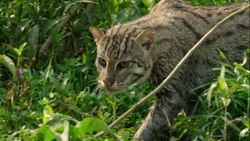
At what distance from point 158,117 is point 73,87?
1525 millimetres

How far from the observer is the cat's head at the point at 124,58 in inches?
253

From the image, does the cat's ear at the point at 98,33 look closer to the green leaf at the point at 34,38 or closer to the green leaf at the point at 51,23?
the green leaf at the point at 51,23

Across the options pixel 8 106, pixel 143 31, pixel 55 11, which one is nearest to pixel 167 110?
pixel 143 31

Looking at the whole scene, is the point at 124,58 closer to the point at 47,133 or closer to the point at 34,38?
the point at 47,133

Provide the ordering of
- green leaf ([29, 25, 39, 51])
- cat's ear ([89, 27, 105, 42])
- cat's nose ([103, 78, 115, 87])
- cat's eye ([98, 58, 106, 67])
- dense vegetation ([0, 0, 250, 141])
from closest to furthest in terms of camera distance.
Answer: dense vegetation ([0, 0, 250, 141])
cat's nose ([103, 78, 115, 87])
cat's eye ([98, 58, 106, 67])
cat's ear ([89, 27, 105, 42])
green leaf ([29, 25, 39, 51])

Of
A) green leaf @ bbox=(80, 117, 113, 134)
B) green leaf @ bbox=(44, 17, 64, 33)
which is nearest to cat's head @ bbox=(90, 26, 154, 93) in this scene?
green leaf @ bbox=(80, 117, 113, 134)

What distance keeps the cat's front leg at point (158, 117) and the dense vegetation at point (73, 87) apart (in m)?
0.12

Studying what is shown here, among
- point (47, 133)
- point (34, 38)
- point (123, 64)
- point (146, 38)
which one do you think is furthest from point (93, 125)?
point (34, 38)

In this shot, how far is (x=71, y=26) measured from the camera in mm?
8516

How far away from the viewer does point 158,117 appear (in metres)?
6.48

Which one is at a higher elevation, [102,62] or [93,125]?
[102,62]

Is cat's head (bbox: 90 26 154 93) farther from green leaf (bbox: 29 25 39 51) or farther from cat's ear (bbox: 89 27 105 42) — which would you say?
green leaf (bbox: 29 25 39 51)

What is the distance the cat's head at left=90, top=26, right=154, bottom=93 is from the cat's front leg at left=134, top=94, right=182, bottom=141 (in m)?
0.38

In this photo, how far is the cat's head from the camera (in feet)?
21.1
